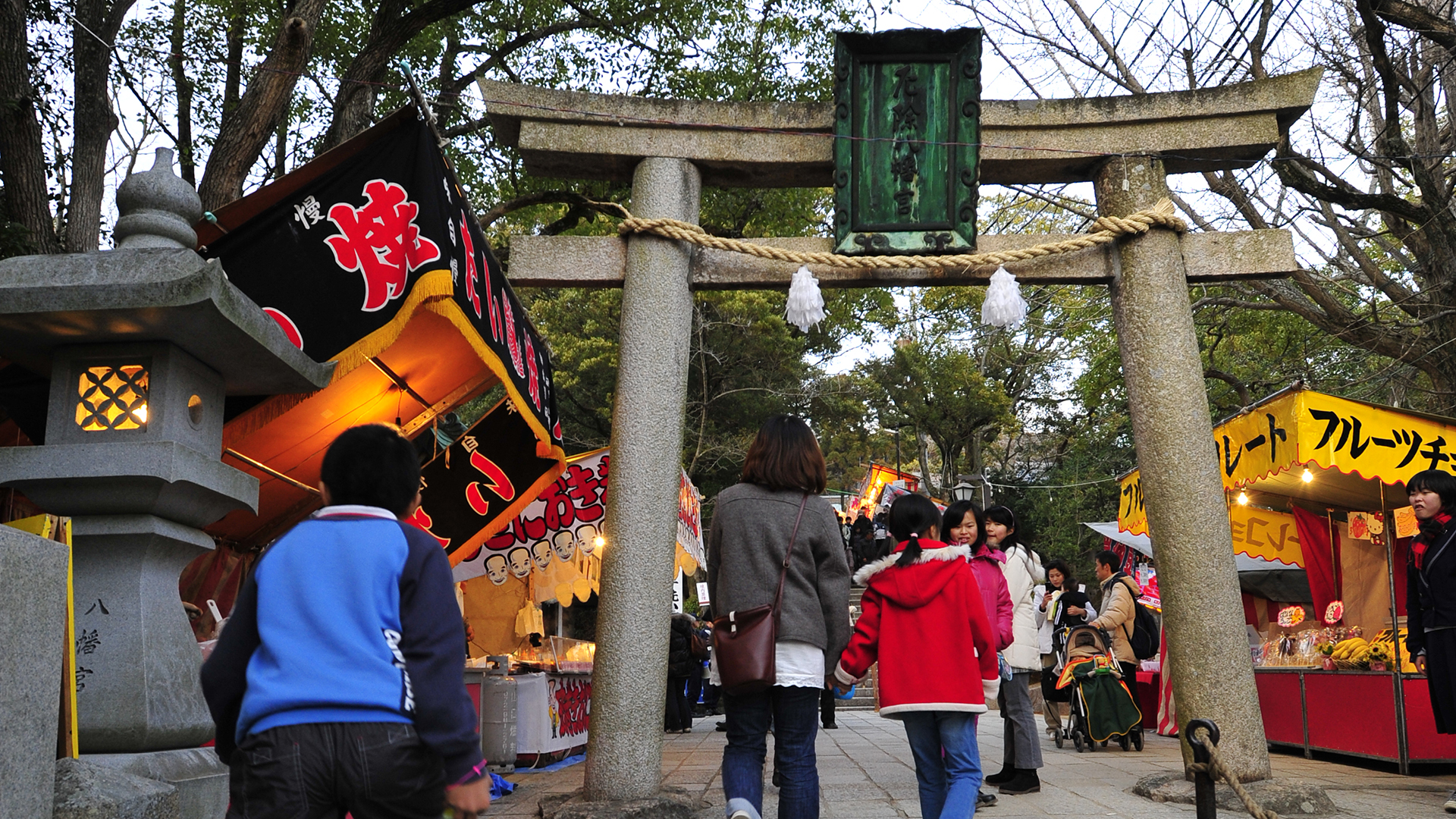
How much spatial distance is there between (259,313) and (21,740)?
1687mm

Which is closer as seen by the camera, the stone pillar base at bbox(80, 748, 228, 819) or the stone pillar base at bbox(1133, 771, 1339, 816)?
the stone pillar base at bbox(80, 748, 228, 819)

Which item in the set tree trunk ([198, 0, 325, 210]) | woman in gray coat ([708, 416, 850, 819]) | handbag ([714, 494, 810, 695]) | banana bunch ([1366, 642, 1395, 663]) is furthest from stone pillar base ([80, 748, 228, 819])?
banana bunch ([1366, 642, 1395, 663])

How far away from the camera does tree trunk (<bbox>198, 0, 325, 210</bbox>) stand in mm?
8375

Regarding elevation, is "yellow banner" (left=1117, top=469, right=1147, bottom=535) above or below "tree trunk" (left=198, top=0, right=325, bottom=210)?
below

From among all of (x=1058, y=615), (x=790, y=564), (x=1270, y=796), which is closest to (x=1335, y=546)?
(x=1058, y=615)

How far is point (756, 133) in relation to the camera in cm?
726

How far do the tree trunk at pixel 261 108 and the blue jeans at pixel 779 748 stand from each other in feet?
21.4

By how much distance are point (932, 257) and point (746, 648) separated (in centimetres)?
372

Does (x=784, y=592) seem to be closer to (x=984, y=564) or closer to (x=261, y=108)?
(x=984, y=564)

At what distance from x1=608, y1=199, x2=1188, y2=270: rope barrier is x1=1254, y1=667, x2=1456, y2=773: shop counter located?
10.8 feet

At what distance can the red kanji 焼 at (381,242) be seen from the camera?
5.02 metres

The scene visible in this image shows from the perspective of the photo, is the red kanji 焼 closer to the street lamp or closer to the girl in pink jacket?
the girl in pink jacket

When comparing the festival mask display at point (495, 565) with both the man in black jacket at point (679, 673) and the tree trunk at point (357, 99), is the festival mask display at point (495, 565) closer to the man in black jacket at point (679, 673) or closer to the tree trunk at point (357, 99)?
the tree trunk at point (357, 99)

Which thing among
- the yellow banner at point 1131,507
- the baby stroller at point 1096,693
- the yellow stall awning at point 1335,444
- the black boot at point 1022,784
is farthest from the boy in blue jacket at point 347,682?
the yellow banner at point 1131,507
